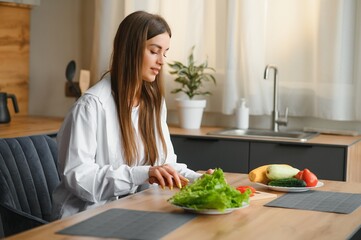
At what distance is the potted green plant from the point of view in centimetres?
428

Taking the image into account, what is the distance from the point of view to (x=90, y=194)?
8.28 ft

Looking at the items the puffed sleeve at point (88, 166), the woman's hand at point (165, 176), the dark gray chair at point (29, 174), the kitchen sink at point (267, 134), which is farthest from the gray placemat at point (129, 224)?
the kitchen sink at point (267, 134)

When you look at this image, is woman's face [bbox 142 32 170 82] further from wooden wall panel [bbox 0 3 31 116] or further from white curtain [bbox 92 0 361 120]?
wooden wall panel [bbox 0 3 31 116]

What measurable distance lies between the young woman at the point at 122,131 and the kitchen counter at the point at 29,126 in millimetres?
1061

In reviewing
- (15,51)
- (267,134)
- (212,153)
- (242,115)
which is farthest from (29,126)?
(267,134)

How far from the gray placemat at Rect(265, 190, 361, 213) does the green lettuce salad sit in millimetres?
183

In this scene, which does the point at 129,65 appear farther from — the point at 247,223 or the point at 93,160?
the point at 247,223

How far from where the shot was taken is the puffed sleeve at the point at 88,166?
8.18ft

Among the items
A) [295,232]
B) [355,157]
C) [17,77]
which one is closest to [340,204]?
[295,232]

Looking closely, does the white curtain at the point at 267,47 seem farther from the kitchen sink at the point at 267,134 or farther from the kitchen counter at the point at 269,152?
the kitchen counter at the point at 269,152

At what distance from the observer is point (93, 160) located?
2592mm

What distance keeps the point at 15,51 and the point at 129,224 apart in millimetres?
3012

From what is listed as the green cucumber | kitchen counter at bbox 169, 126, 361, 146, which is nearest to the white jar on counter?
kitchen counter at bbox 169, 126, 361, 146

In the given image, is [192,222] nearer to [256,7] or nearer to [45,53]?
[256,7]
